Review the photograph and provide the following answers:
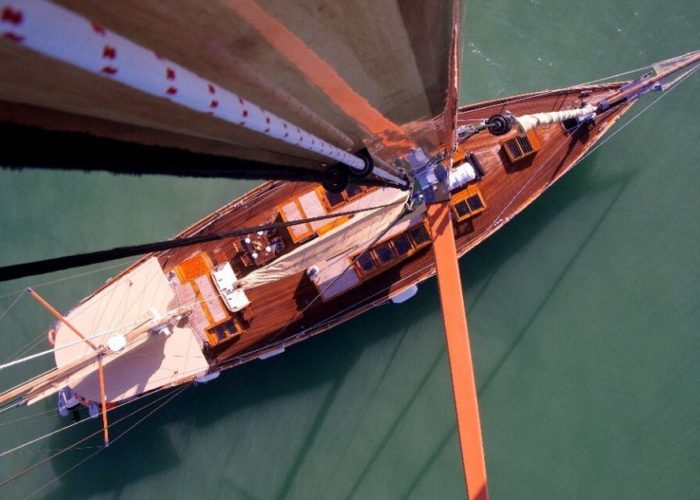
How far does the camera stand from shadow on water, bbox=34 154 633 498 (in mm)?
20312

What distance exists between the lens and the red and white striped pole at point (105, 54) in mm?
2928

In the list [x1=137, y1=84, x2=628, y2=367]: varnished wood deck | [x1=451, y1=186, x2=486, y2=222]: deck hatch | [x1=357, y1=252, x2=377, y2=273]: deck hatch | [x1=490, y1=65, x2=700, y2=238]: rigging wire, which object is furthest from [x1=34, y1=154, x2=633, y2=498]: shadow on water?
[x1=357, y1=252, x2=377, y2=273]: deck hatch

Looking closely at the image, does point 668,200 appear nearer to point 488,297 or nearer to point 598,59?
point 598,59

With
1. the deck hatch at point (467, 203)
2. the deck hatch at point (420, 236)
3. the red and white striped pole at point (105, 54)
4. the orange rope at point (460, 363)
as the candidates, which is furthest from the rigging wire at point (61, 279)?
the red and white striped pole at point (105, 54)

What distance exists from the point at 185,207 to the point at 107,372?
6873 millimetres

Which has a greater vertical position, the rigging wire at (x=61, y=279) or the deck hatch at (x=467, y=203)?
the rigging wire at (x=61, y=279)

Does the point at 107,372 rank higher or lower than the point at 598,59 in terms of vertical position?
lower

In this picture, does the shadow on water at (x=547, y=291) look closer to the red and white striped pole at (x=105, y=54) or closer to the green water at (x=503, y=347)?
the green water at (x=503, y=347)

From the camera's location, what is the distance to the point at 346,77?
7.55 m

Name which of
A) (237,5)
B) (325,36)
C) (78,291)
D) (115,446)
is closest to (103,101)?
(237,5)

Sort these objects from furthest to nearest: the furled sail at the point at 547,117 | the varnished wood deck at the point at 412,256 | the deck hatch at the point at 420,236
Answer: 1. the varnished wood deck at the point at 412,256
2. the deck hatch at the point at 420,236
3. the furled sail at the point at 547,117

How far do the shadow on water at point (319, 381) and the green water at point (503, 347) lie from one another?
0.19 feet

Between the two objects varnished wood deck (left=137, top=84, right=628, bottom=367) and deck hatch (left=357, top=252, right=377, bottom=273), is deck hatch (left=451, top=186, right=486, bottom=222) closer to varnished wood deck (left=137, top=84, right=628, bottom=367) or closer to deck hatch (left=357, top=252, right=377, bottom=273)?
varnished wood deck (left=137, top=84, right=628, bottom=367)

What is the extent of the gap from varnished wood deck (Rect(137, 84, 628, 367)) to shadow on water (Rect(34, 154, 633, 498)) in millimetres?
1946
